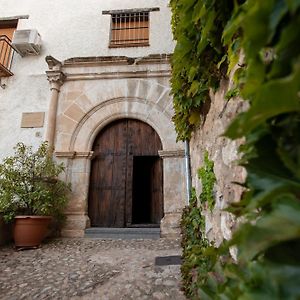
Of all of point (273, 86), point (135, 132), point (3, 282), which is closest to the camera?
point (273, 86)

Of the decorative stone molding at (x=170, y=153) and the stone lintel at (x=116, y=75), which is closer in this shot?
the decorative stone molding at (x=170, y=153)

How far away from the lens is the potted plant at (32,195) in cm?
396

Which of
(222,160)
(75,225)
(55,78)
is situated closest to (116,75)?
(55,78)

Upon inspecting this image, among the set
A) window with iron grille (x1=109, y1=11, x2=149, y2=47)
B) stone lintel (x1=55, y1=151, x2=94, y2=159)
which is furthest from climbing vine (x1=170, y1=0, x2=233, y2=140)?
window with iron grille (x1=109, y1=11, x2=149, y2=47)

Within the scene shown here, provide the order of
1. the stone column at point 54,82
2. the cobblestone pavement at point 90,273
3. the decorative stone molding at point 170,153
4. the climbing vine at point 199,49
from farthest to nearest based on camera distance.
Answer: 1. the stone column at point 54,82
2. the decorative stone molding at point 170,153
3. the cobblestone pavement at point 90,273
4. the climbing vine at point 199,49

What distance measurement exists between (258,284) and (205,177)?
130 cm

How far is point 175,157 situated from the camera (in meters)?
4.95

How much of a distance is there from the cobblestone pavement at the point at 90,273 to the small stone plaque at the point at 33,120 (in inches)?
105

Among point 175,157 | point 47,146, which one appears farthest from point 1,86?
point 175,157

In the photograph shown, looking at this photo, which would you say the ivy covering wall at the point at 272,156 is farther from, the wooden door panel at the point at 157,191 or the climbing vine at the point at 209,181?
the wooden door panel at the point at 157,191

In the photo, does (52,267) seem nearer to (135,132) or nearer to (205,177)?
(205,177)

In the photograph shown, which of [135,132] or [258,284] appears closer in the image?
[258,284]

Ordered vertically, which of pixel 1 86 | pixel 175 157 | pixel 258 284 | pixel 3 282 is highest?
pixel 1 86

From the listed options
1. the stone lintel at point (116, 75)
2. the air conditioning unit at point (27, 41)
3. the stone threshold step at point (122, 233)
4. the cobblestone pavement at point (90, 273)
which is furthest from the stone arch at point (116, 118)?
the air conditioning unit at point (27, 41)
